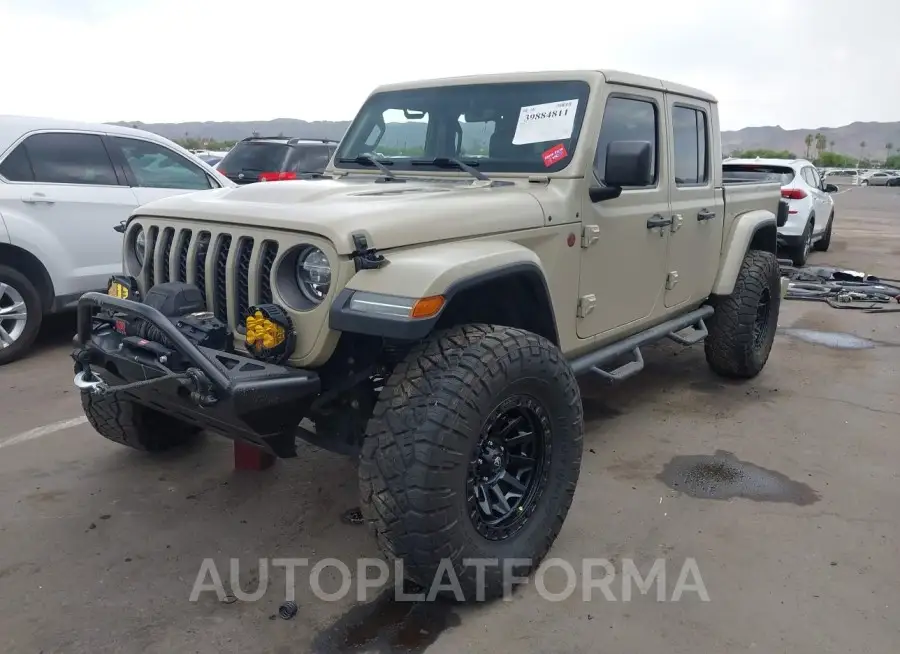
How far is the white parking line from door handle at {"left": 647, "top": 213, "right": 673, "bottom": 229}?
352cm

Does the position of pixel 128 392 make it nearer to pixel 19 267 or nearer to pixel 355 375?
pixel 355 375

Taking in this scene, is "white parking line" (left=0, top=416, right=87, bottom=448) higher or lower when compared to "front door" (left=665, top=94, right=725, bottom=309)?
lower

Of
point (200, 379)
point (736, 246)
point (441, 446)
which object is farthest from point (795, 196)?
point (200, 379)

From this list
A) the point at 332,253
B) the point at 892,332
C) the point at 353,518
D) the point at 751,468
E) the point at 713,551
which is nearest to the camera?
the point at 332,253

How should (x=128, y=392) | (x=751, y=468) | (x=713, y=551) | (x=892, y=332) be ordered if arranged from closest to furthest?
(x=128, y=392) < (x=713, y=551) < (x=751, y=468) < (x=892, y=332)

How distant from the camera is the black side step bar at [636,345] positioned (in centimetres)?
380

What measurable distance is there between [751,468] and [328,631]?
2.52 m

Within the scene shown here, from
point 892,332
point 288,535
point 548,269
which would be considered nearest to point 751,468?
point 548,269

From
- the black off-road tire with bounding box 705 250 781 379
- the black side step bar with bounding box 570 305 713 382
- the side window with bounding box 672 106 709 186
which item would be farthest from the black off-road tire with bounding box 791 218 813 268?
the side window with bounding box 672 106 709 186

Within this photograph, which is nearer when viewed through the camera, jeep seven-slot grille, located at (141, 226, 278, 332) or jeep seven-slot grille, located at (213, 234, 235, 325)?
jeep seven-slot grille, located at (141, 226, 278, 332)

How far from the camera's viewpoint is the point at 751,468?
4.11 meters

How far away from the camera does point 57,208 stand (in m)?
5.88

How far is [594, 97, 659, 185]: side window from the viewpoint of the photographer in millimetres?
3725

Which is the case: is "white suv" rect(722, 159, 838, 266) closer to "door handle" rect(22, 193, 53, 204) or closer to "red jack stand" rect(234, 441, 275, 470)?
"door handle" rect(22, 193, 53, 204)
